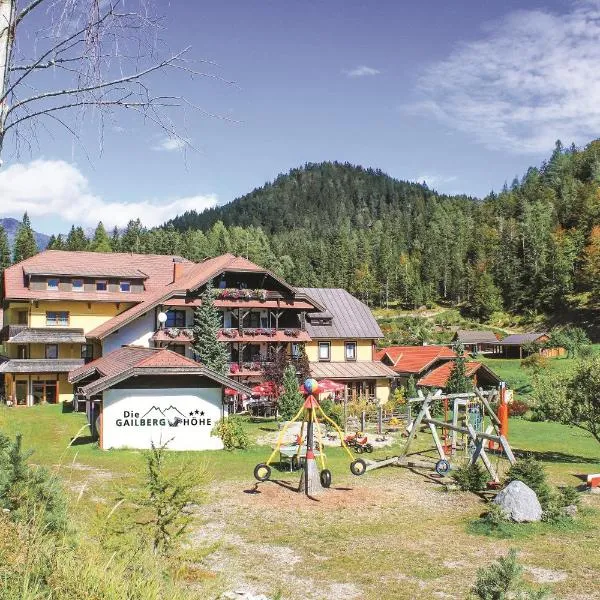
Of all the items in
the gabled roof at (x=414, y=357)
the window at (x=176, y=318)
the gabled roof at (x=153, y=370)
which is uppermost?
the window at (x=176, y=318)

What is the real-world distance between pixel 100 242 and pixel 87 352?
88872mm

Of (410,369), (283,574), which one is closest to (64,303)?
(410,369)

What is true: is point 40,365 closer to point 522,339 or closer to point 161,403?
point 161,403

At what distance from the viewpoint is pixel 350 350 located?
47.4 m

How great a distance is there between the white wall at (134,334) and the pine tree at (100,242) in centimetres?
8672

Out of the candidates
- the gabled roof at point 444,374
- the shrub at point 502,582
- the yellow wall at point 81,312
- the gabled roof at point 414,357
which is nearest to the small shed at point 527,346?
the gabled roof at point 414,357

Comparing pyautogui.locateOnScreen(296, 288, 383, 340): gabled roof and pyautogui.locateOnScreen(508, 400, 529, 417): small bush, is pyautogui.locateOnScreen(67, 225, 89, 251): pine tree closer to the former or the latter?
pyautogui.locateOnScreen(296, 288, 383, 340): gabled roof

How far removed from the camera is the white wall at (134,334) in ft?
131

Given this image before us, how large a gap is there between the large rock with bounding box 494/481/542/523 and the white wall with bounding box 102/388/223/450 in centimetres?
1434

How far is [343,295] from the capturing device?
5153 centimetres

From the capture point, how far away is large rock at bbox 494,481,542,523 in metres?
17.0

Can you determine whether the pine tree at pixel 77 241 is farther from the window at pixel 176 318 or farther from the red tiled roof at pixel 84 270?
the window at pixel 176 318

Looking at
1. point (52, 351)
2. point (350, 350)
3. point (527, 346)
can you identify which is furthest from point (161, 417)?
point (527, 346)

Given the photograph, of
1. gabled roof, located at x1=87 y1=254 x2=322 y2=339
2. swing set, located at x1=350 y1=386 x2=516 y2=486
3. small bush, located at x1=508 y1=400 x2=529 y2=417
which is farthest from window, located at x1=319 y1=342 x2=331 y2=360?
swing set, located at x1=350 y1=386 x2=516 y2=486
